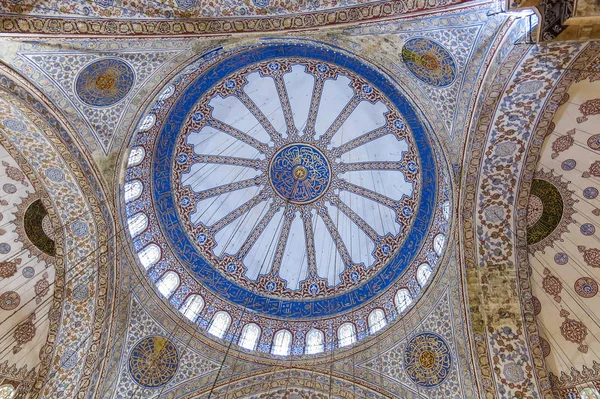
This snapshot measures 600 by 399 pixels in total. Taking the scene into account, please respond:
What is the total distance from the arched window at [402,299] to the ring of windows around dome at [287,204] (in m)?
0.03

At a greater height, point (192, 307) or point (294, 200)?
point (294, 200)

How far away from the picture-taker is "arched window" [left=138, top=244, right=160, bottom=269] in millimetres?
8875

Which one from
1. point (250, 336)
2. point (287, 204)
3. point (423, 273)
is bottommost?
point (250, 336)

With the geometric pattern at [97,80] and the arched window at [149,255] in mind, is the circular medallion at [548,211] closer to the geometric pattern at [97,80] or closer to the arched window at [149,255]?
the geometric pattern at [97,80]

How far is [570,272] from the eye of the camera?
7.07m

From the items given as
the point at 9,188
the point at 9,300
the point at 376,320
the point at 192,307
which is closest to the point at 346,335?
the point at 376,320

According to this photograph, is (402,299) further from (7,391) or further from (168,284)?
(7,391)

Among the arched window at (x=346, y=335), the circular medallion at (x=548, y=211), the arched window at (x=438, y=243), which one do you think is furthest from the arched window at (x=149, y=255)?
the circular medallion at (x=548, y=211)

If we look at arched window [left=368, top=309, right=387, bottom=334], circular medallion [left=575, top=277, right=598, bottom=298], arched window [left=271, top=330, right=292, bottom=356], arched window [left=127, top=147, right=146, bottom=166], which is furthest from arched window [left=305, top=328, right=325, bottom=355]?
arched window [left=127, top=147, right=146, bottom=166]

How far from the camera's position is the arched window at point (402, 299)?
350 inches

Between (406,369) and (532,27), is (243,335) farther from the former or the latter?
(532,27)

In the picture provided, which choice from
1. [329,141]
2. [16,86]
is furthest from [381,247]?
[16,86]

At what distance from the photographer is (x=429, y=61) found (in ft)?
20.9

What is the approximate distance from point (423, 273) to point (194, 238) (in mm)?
5223
